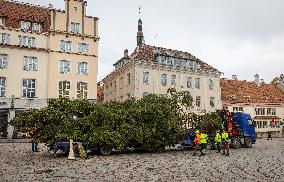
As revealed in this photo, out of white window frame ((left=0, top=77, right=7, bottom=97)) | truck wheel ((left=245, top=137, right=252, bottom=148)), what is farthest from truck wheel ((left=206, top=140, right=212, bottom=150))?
white window frame ((left=0, top=77, right=7, bottom=97))

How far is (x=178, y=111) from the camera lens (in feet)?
80.9

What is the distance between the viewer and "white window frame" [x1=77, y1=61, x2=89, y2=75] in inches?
1612

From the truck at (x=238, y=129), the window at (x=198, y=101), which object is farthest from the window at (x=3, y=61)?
the window at (x=198, y=101)

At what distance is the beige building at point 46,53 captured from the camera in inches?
1492

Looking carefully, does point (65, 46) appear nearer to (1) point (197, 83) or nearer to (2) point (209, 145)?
(1) point (197, 83)

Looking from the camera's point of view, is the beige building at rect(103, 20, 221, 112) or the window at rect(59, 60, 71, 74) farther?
the beige building at rect(103, 20, 221, 112)

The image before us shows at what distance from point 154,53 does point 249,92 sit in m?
21.2

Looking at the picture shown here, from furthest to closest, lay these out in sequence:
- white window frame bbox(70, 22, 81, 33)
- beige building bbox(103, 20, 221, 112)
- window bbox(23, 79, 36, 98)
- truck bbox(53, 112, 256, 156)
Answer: beige building bbox(103, 20, 221, 112), white window frame bbox(70, 22, 81, 33), window bbox(23, 79, 36, 98), truck bbox(53, 112, 256, 156)

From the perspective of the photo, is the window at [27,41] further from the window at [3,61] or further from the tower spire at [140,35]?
the tower spire at [140,35]

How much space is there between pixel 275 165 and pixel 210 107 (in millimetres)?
37102

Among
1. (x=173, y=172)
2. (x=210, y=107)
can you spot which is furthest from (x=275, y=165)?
(x=210, y=107)

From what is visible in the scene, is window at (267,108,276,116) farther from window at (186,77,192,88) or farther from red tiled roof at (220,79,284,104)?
window at (186,77,192,88)

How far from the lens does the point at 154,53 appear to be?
160ft

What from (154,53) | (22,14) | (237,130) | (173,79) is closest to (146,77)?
(154,53)
